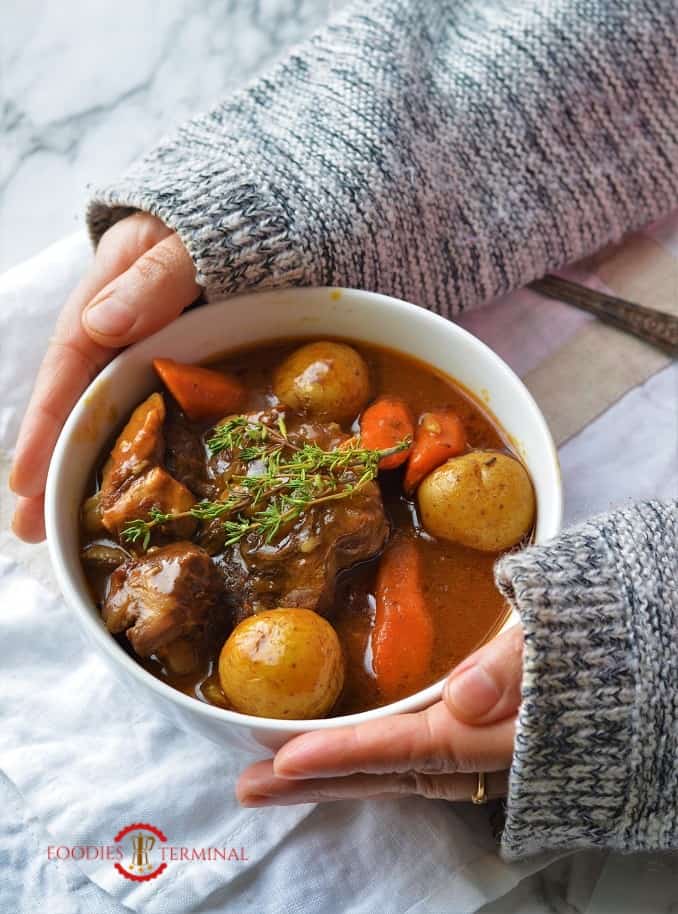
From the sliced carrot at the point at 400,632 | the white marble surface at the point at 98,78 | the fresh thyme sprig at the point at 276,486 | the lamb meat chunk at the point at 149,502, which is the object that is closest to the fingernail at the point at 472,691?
the sliced carrot at the point at 400,632

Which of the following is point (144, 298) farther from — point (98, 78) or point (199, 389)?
point (98, 78)

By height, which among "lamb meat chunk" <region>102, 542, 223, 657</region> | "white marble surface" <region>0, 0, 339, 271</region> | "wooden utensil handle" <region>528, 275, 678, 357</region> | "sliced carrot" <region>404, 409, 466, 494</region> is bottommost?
"wooden utensil handle" <region>528, 275, 678, 357</region>

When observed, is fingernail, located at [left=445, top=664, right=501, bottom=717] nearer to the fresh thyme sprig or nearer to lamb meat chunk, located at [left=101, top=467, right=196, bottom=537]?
the fresh thyme sprig

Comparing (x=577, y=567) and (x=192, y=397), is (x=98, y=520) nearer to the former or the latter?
(x=192, y=397)

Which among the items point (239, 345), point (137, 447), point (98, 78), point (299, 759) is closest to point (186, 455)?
point (137, 447)

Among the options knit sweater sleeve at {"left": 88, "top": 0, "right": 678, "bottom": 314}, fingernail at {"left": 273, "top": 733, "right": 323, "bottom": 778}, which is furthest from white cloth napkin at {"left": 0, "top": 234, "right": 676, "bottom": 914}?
knit sweater sleeve at {"left": 88, "top": 0, "right": 678, "bottom": 314}
